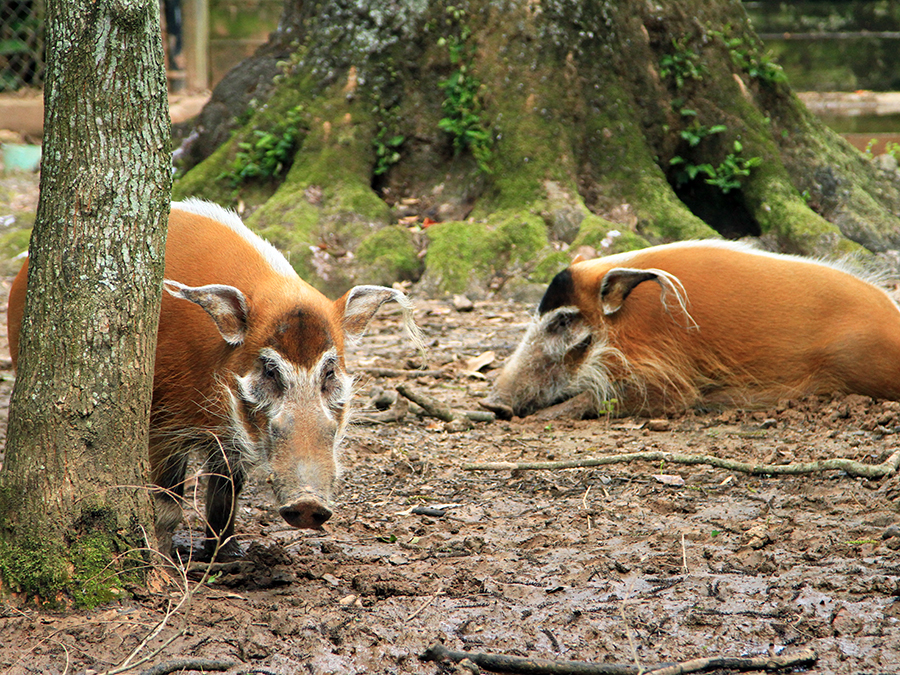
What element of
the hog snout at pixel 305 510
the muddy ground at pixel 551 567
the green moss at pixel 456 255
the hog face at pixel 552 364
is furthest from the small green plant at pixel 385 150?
the hog snout at pixel 305 510

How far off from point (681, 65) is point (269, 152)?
343cm

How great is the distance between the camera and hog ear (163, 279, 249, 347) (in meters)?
2.79

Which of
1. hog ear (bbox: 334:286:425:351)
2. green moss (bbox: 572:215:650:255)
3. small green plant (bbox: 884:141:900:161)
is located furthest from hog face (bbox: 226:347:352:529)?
small green plant (bbox: 884:141:900:161)

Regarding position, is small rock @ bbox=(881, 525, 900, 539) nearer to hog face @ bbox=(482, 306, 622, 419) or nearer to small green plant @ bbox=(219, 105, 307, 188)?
hog face @ bbox=(482, 306, 622, 419)

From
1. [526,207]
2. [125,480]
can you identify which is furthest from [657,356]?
[125,480]

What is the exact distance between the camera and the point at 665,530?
3080mm

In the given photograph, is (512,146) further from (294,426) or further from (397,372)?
(294,426)

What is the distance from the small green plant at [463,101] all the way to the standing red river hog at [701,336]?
2.55 meters

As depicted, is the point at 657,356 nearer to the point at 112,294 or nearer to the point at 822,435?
the point at 822,435

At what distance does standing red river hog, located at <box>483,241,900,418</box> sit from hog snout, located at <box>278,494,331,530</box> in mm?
2186

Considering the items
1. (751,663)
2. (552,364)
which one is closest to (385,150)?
(552,364)

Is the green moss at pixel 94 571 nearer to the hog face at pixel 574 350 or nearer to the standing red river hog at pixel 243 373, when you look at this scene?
the standing red river hog at pixel 243 373

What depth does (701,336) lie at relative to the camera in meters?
4.62

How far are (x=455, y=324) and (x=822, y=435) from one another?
2700 millimetres
